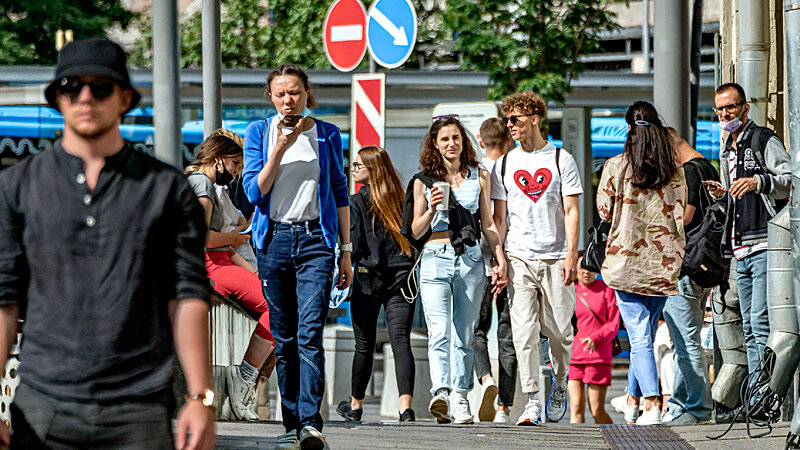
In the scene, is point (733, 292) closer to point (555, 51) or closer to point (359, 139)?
point (359, 139)

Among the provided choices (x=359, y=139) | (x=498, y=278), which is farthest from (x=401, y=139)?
(x=498, y=278)

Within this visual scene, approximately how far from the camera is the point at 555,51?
57.5 feet

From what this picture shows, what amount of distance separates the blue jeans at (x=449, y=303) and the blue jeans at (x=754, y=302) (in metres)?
1.55

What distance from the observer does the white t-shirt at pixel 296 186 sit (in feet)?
22.6

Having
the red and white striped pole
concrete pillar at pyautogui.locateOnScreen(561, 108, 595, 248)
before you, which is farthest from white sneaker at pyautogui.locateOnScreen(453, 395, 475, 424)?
concrete pillar at pyautogui.locateOnScreen(561, 108, 595, 248)

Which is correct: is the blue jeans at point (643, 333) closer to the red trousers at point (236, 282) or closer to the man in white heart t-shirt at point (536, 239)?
the man in white heart t-shirt at point (536, 239)

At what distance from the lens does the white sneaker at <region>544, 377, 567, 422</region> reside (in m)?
8.92

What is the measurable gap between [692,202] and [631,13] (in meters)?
34.2

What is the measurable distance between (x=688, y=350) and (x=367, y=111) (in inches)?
153

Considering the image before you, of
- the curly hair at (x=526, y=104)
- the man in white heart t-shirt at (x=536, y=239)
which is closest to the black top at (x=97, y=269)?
the man in white heart t-shirt at (x=536, y=239)

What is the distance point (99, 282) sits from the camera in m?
3.29

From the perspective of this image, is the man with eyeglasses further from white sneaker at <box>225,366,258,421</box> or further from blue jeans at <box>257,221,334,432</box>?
white sneaker at <box>225,366,258,421</box>

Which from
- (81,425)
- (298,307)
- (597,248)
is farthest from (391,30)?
(81,425)

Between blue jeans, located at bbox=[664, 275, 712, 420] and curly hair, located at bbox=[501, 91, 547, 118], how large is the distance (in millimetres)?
1342
